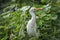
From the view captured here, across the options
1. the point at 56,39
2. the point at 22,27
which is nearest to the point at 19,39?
the point at 22,27

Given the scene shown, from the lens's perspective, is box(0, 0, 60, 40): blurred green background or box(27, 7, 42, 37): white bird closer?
box(27, 7, 42, 37): white bird

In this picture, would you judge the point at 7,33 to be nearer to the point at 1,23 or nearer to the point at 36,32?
the point at 1,23

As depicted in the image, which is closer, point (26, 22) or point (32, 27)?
point (32, 27)

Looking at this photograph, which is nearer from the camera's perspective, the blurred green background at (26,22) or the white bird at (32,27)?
the white bird at (32,27)

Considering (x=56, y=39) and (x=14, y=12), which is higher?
(x=14, y=12)

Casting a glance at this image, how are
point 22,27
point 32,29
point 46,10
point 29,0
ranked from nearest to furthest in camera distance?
1. point 32,29
2. point 22,27
3. point 46,10
4. point 29,0

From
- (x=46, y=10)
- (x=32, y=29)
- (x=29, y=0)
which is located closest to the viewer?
(x=32, y=29)

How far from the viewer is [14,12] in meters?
6.59

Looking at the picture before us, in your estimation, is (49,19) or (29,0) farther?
(29,0)

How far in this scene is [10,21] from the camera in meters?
6.40

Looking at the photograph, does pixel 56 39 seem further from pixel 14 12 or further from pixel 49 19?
pixel 14 12

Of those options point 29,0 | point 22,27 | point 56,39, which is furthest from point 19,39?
point 29,0

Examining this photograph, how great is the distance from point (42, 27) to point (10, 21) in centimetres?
87

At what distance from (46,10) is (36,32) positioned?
987mm
